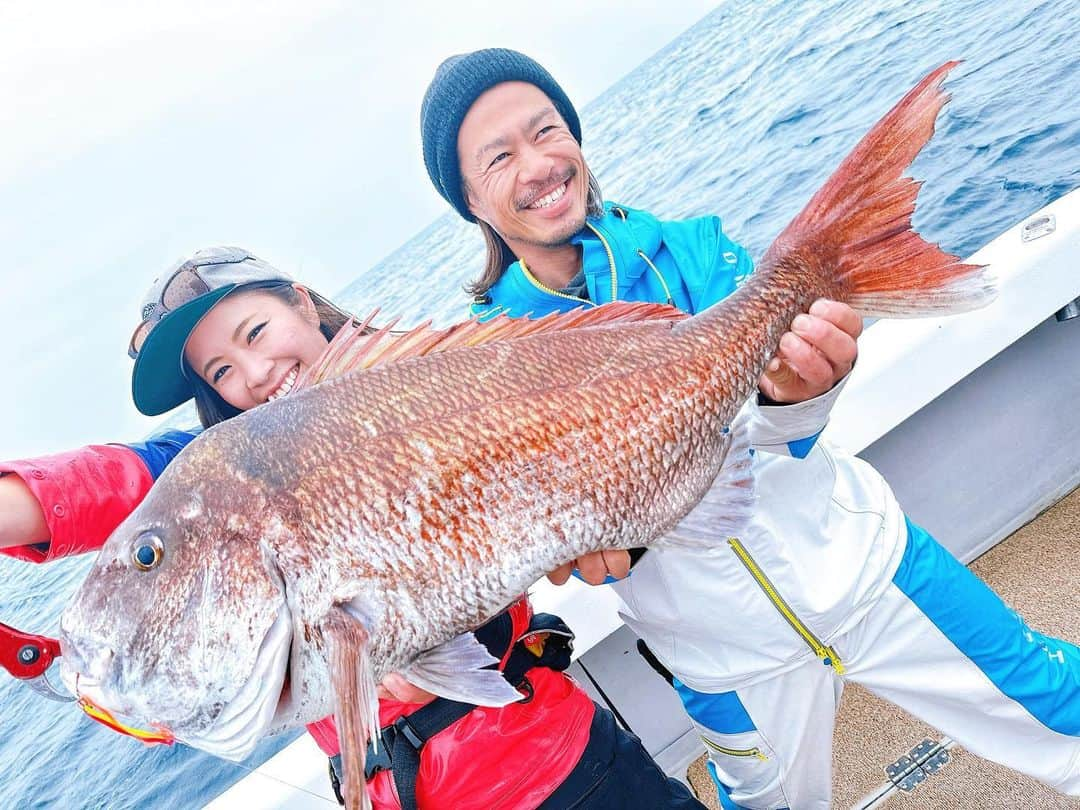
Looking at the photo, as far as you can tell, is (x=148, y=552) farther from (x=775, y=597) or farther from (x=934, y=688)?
(x=934, y=688)

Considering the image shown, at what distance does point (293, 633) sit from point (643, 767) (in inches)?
42.8

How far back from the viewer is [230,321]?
206cm

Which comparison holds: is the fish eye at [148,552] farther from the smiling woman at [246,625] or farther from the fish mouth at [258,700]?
the fish mouth at [258,700]

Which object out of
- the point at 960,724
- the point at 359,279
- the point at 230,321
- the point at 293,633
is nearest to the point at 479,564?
the point at 293,633

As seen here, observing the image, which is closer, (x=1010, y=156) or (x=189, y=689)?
(x=189, y=689)

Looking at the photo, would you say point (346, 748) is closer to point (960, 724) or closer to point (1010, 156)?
point (960, 724)

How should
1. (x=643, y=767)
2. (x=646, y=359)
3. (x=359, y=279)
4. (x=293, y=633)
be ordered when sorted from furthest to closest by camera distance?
(x=359, y=279) → (x=643, y=767) → (x=646, y=359) → (x=293, y=633)

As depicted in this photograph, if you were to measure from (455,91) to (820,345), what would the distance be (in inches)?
56.1

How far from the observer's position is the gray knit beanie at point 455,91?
7.43 ft

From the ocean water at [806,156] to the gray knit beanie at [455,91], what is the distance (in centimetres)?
89

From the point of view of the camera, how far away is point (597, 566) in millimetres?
1614

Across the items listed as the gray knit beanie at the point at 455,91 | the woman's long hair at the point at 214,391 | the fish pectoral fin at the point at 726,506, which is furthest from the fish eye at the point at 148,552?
the gray knit beanie at the point at 455,91

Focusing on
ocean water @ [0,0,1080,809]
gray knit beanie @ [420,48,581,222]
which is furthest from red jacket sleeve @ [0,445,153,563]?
gray knit beanie @ [420,48,581,222]

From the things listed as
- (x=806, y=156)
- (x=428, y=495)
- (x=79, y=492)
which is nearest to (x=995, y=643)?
(x=428, y=495)
